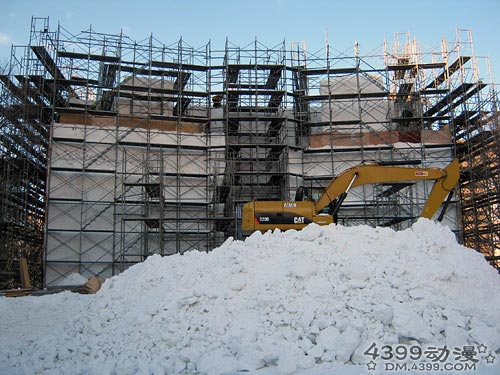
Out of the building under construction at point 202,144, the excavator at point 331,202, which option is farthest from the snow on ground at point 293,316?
the building under construction at point 202,144

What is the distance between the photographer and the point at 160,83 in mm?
24734

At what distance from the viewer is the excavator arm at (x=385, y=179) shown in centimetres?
1509

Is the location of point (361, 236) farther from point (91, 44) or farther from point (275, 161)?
point (91, 44)

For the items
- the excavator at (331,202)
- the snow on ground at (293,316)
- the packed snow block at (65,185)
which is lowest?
the snow on ground at (293,316)

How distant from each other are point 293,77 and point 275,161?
467cm

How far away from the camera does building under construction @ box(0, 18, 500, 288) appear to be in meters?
21.3

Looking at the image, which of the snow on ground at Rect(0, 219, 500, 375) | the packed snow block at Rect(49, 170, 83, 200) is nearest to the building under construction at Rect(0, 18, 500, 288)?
the packed snow block at Rect(49, 170, 83, 200)

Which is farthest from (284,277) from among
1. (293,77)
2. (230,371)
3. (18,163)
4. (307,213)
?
(293,77)

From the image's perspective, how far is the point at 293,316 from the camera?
8.10 meters

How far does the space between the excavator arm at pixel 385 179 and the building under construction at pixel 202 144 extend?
→ 220 inches

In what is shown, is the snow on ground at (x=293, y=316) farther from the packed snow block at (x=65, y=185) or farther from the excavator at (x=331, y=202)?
the packed snow block at (x=65, y=185)

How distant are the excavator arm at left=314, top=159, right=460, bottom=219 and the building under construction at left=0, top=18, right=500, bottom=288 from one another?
18.4 feet

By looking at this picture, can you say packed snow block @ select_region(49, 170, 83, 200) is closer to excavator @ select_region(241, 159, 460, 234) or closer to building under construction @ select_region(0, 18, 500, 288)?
building under construction @ select_region(0, 18, 500, 288)

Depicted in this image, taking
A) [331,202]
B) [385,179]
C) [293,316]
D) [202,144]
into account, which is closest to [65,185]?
[202,144]
